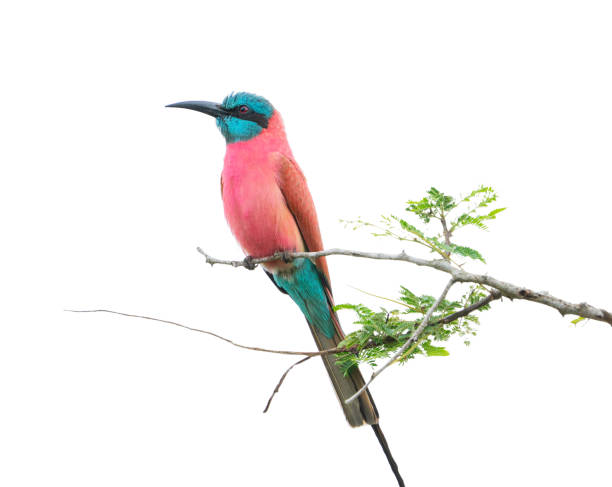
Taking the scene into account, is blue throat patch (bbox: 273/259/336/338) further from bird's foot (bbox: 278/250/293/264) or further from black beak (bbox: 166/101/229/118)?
black beak (bbox: 166/101/229/118)

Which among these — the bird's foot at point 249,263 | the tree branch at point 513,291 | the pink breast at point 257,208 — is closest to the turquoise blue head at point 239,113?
the pink breast at point 257,208

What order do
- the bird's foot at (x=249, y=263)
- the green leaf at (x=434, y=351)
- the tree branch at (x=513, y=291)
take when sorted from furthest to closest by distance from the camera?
the bird's foot at (x=249, y=263), the green leaf at (x=434, y=351), the tree branch at (x=513, y=291)

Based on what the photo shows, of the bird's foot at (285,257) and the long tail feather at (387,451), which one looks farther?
the bird's foot at (285,257)

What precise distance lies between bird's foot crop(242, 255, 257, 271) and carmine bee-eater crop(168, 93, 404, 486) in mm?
28

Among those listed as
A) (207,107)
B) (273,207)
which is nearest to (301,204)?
(273,207)

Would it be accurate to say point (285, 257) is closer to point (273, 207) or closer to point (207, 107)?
point (273, 207)

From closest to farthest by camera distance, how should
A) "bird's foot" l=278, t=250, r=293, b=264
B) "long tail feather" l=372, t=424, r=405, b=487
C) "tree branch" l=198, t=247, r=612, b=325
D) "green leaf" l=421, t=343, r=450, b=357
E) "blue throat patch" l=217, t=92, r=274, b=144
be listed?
"tree branch" l=198, t=247, r=612, b=325 < "green leaf" l=421, t=343, r=450, b=357 < "long tail feather" l=372, t=424, r=405, b=487 < "bird's foot" l=278, t=250, r=293, b=264 < "blue throat patch" l=217, t=92, r=274, b=144

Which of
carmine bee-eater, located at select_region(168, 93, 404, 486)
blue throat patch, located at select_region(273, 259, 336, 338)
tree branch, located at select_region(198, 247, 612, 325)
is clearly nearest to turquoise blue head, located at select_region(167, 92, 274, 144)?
carmine bee-eater, located at select_region(168, 93, 404, 486)

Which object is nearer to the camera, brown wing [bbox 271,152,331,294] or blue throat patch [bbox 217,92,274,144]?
brown wing [bbox 271,152,331,294]

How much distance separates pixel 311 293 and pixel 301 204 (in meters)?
0.53

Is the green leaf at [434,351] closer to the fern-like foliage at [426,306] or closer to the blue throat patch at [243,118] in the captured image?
the fern-like foliage at [426,306]

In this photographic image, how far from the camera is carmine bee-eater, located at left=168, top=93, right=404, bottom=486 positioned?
3.76 meters

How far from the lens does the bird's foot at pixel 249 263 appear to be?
152 inches

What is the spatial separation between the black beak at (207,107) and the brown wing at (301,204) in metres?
0.46
